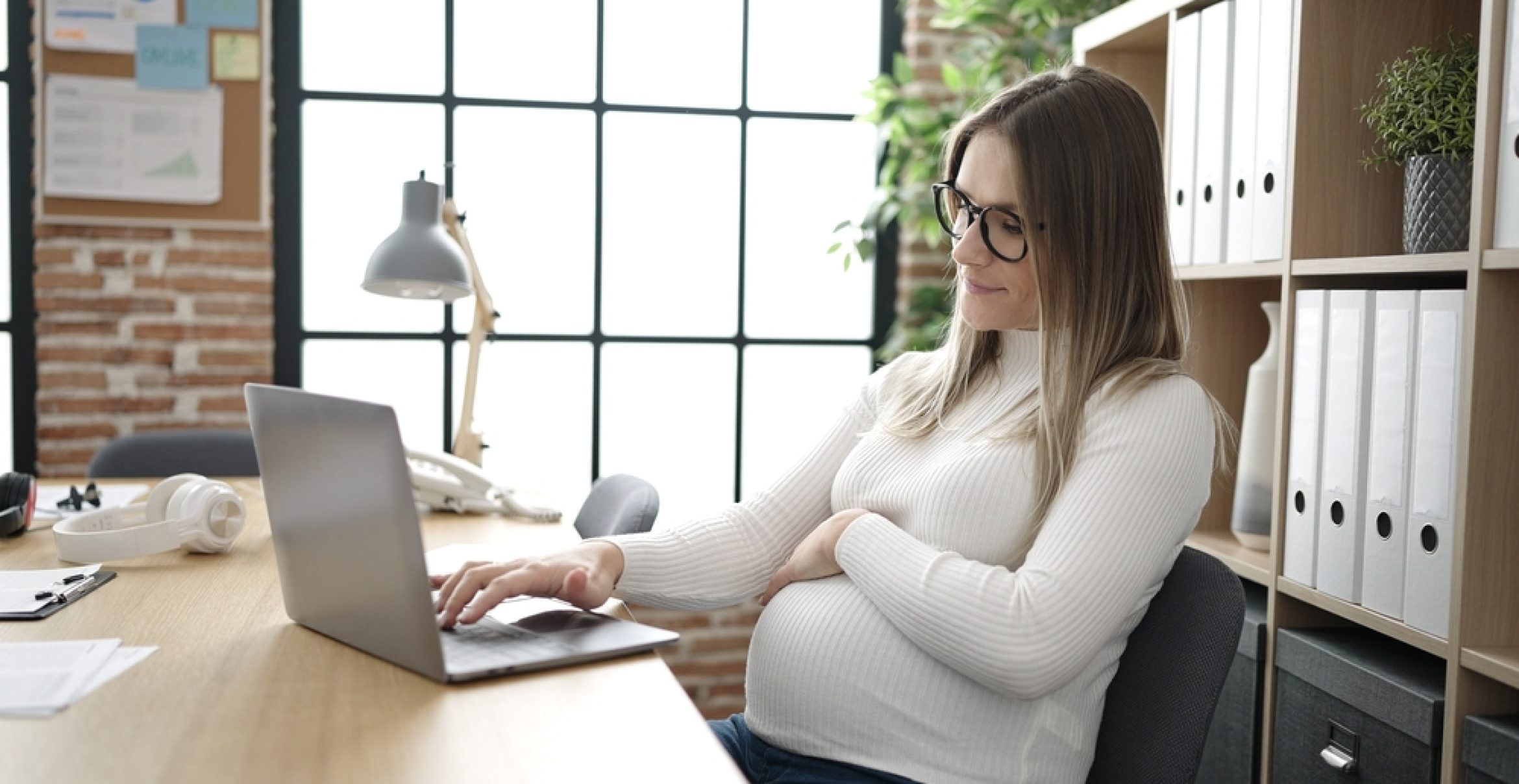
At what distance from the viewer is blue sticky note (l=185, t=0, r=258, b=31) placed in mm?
3018

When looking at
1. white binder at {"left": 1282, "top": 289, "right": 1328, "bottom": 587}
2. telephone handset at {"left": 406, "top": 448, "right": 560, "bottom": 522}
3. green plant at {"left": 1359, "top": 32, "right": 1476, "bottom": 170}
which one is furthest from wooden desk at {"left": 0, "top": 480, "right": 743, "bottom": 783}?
green plant at {"left": 1359, "top": 32, "right": 1476, "bottom": 170}

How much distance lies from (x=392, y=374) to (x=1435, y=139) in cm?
253

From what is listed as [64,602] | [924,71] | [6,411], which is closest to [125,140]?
[6,411]

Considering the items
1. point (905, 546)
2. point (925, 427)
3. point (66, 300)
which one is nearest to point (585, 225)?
point (66, 300)

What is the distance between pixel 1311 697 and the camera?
1918 millimetres

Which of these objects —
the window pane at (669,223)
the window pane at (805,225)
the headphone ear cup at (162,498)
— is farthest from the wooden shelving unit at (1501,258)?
the window pane at (669,223)

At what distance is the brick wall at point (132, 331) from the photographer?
3.03 metres

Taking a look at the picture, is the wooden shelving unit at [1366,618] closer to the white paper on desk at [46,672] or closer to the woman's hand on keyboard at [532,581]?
the woman's hand on keyboard at [532,581]

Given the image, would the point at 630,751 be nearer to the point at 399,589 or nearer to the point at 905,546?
the point at 399,589

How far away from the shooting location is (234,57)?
120 inches

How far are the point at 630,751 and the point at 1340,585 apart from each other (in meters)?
1.33

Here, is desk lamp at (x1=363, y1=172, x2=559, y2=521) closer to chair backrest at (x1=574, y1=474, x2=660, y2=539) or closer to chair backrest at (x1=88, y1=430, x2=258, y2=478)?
chair backrest at (x1=574, y1=474, x2=660, y2=539)

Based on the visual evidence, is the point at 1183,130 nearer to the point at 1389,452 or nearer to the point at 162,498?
the point at 1389,452

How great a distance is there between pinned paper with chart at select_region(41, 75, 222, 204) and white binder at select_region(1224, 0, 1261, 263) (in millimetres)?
2334
